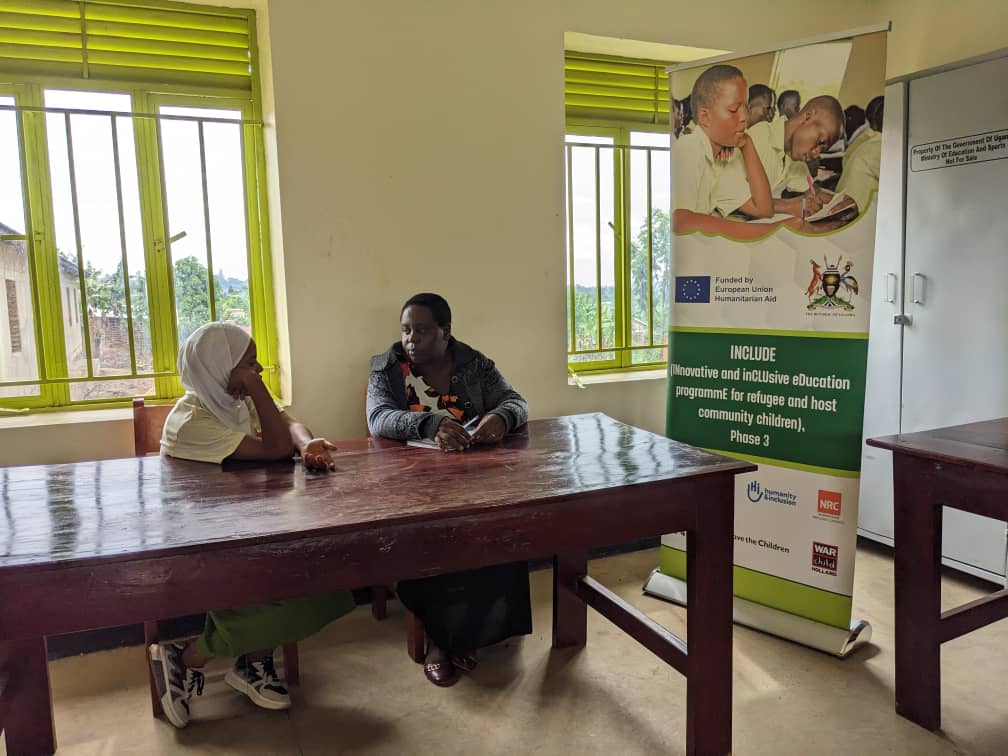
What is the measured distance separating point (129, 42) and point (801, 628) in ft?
10.7

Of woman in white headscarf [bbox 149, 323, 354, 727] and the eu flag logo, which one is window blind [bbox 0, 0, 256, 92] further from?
the eu flag logo

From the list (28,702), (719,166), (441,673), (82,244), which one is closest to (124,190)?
(82,244)

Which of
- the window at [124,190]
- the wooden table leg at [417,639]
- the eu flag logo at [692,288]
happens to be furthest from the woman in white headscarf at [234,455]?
the eu flag logo at [692,288]

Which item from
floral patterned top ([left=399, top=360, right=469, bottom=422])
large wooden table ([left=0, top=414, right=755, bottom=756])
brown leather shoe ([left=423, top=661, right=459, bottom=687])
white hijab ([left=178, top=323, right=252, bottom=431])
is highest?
white hijab ([left=178, top=323, right=252, bottom=431])

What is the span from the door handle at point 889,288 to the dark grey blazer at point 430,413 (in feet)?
5.77

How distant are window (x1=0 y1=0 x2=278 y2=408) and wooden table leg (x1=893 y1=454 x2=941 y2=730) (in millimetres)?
2418

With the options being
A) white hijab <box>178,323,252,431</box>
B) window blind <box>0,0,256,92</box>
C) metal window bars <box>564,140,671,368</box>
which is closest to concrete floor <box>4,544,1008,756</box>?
white hijab <box>178,323,252,431</box>

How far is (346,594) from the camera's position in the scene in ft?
7.12

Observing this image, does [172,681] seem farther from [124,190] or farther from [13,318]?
[124,190]

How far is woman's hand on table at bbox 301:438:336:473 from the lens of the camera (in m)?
1.95

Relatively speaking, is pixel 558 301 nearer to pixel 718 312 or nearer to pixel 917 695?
pixel 718 312

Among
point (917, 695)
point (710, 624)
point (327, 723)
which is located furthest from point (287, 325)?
point (917, 695)

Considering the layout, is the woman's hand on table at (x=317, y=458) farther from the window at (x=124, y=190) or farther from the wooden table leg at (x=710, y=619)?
the window at (x=124, y=190)

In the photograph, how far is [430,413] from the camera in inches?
92.2
